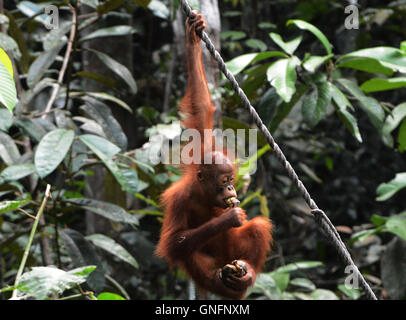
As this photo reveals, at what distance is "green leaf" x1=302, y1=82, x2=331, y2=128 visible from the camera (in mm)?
2676

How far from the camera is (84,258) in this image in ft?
8.26

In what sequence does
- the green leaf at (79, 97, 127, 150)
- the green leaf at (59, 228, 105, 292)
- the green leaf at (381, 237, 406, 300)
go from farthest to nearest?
the green leaf at (381, 237, 406, 300), the green leaf at (79, 97, 127, 150), the green leaf at (59, 228, 105, 292)

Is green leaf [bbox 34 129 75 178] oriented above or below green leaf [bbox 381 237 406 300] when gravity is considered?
above

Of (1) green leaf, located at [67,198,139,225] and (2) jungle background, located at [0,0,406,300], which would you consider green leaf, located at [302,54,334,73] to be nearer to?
(2) jungle background, located at [0,0,406,300]

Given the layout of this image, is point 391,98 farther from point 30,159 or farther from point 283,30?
point 30,159

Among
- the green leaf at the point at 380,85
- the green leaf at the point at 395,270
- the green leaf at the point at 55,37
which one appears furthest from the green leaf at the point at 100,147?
the green leaf at the point at 395,270

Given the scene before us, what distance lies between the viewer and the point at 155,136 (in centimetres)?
295

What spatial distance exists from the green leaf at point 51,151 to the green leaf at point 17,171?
0.21 meters

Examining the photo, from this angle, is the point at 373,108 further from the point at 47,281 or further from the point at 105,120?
the point at 47,281

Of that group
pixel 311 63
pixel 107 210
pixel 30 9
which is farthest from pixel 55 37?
pixel 311 63

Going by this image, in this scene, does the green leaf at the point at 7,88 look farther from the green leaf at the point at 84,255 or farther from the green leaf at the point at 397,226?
the green leaf at the point at 397,226

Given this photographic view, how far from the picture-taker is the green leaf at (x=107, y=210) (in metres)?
2.55

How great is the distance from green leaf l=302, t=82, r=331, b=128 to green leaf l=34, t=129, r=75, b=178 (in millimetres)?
1275

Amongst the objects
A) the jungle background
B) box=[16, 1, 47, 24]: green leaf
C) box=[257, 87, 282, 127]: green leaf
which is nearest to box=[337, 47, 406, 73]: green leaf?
the jungle background
